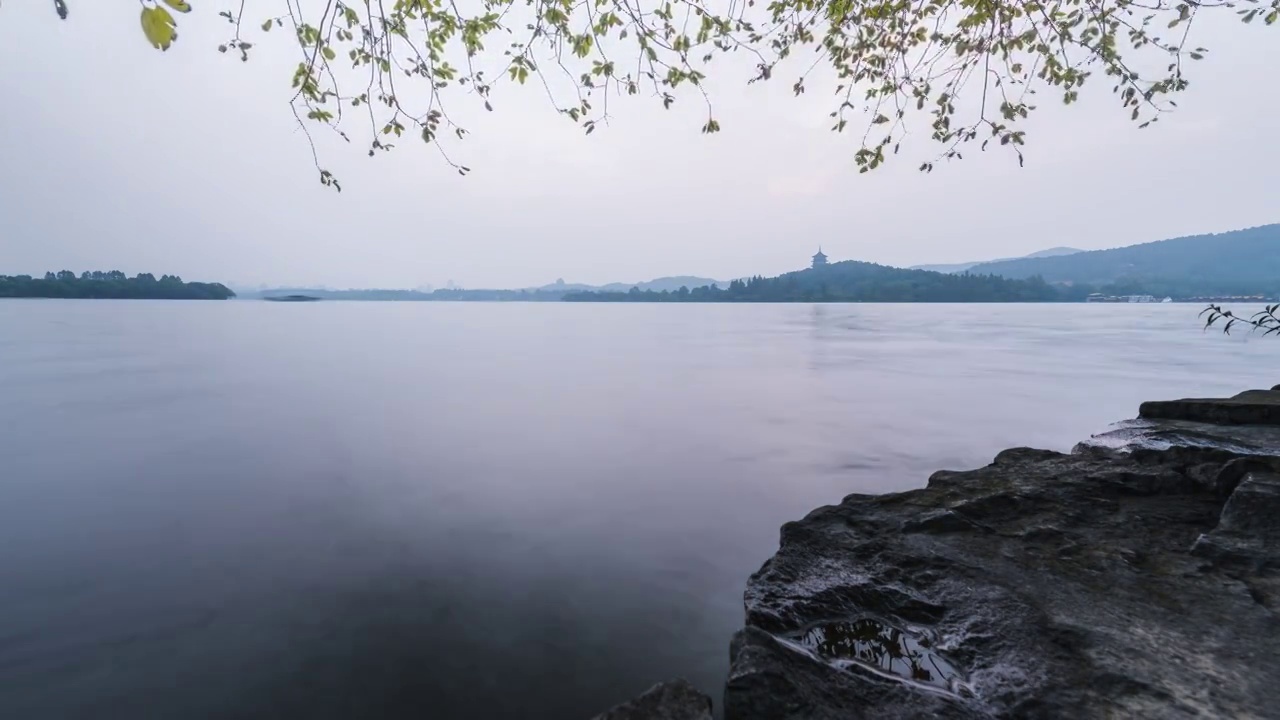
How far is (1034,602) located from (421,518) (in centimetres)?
598

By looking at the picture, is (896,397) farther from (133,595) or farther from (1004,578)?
(133,595)

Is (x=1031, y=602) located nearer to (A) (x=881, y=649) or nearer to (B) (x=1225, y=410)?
(A) (x=881, y=649)

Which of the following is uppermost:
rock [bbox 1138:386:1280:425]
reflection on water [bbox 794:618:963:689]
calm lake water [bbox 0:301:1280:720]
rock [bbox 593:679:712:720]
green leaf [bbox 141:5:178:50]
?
green leaf [bbox 141:5:178:50]

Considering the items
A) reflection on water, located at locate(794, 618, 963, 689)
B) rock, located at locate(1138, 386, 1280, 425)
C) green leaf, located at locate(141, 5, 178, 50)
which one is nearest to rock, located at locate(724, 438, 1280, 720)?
reflection on water, located at locate(794, 618, 963, 689)

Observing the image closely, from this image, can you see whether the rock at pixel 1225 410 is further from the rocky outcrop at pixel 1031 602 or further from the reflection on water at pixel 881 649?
the reflection on water at pixel 881 649

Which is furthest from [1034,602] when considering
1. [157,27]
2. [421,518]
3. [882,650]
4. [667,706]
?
[421,518]

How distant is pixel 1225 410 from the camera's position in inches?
240

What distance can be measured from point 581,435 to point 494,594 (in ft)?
21.4

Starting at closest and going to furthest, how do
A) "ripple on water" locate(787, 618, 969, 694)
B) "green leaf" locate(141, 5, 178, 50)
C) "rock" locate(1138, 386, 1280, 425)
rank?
"green leaf" locate(141, 5, 178, 50) < "ripple on water" locate(787, 618, 969, 694) < "rock" locate(1138, 386, 1280, 425)

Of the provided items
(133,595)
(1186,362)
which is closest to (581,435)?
(133,595)

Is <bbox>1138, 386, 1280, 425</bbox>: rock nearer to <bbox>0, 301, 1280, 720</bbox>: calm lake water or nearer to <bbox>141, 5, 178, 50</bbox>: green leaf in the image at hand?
<bbox>0, 301, 1280, 720</bbox>: calm lake water

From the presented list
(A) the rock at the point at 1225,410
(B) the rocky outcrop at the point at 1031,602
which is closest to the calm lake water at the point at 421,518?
(B) the rocky outcrop at the point at 1031,602

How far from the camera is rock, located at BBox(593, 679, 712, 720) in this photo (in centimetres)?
242

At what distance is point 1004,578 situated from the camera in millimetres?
3305
